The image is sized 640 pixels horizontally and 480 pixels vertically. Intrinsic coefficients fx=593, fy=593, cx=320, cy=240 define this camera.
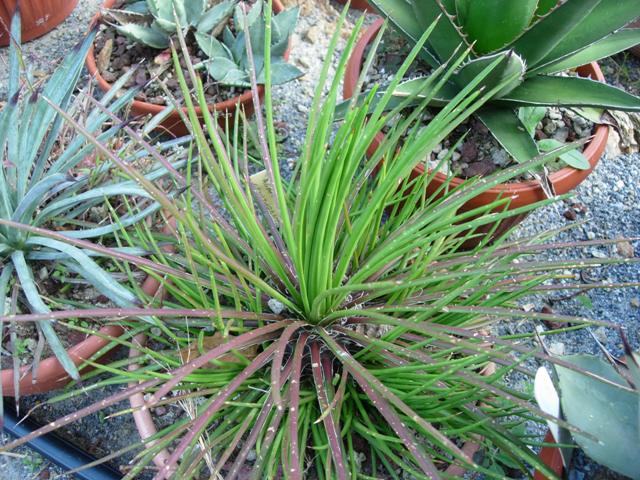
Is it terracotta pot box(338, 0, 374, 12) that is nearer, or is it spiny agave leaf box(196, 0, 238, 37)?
spiny agave leaf box(196, 0, 238, 37)

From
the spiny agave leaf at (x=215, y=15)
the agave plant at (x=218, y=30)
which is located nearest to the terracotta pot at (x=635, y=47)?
the agave plant at (x=218, y=30)

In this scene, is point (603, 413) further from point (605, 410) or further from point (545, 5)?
point (545, 5)

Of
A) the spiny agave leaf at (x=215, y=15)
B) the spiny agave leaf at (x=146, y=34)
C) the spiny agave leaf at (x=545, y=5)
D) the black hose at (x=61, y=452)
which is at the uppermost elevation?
the spiny agave leaf at (x=545, y=5)

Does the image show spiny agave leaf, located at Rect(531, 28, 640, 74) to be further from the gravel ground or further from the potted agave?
the gravel ground

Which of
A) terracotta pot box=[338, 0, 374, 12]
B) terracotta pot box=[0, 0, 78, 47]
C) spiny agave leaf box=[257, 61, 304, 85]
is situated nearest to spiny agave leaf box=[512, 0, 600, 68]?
spiny agave leaf box=[257, 61, 304, 85]

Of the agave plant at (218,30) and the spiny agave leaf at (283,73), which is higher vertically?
the agave plant at (218,30)

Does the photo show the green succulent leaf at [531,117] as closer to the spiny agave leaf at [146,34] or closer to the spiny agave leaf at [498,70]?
the spiny agave leaf at [498,70]

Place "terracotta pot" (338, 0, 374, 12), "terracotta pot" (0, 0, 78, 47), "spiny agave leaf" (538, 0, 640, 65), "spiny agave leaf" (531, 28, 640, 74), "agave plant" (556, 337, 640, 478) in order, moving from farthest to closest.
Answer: "terracotta pot" (338, 0, 374, 12) → "terracotta pot" (0, 0, 78, 47) → "spiny agave leaf" (531, 28, 640, 74) → "spiny agave leaf" (538, 0, 640, 65) → "agave plant" (556, 337, 640, 478)

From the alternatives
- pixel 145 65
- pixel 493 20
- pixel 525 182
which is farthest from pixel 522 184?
pixel 145 65
